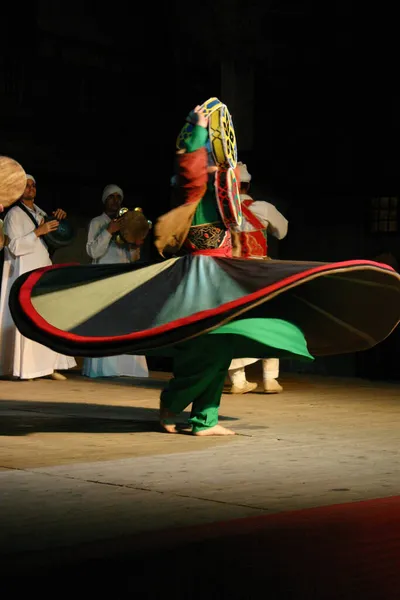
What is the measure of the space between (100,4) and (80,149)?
2.03 meters

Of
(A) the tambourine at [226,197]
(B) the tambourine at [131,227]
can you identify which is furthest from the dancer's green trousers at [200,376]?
(B) the tambourine at [131,227]

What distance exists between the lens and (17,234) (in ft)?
→ 40.3

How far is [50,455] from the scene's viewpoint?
23.6ft

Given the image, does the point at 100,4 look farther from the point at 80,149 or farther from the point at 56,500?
the point at 56,500

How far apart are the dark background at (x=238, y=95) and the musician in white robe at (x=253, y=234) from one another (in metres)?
4.67

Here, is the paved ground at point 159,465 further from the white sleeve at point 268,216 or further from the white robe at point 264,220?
the white sleeve at point 268,216

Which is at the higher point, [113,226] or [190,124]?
[190,124]

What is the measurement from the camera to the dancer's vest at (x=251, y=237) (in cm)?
1083

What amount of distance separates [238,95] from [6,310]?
4.87 m

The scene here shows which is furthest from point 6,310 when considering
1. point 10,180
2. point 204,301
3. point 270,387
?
point 204,301

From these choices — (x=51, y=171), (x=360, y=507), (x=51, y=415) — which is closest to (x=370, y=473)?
(x=360, y=507)

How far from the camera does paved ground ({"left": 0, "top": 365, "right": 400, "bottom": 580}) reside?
533 centimetres

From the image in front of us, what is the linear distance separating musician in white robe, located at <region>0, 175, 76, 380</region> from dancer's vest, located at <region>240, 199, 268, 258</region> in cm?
221

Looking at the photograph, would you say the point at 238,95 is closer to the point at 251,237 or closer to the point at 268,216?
the point at 268,216
